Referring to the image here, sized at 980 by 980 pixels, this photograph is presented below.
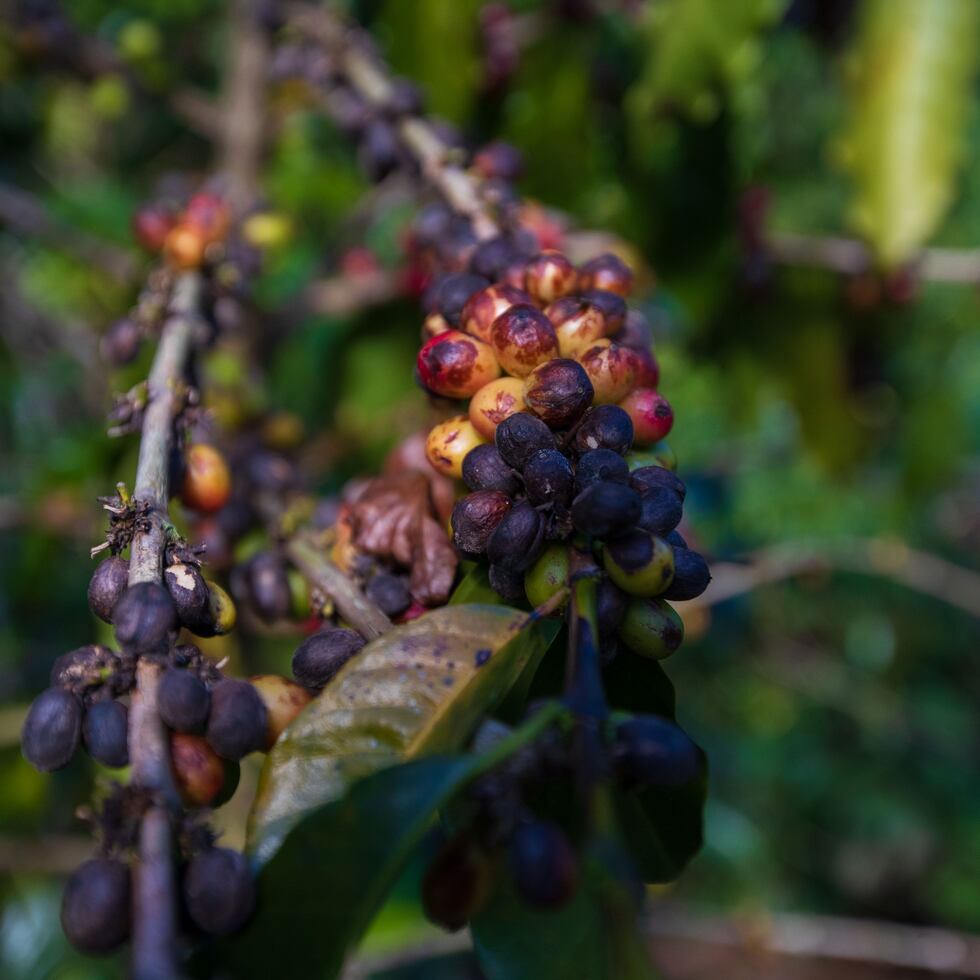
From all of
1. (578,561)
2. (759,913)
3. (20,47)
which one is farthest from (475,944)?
(759,913)

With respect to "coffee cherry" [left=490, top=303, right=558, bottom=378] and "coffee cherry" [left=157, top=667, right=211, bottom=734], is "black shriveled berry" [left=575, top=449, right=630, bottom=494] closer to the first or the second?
"coffee cherry" [left=490, top=303, right=558, bottom=378]

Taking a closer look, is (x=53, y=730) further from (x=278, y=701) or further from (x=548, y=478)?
(x=548, y=478)

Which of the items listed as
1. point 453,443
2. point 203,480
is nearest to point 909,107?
point 453,443

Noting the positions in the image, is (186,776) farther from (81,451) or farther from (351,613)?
(81,451)

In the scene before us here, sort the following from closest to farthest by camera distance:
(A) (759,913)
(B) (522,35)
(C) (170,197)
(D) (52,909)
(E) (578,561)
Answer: (E) (578,561), (C) (170,197), (B) (522,35), (A) (759,913), (D) (52,909)

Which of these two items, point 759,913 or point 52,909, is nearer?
point 759,913

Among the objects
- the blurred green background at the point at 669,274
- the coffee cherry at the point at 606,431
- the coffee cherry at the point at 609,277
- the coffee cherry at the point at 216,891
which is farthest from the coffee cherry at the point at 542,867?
the blurred green background at the point at 669,274

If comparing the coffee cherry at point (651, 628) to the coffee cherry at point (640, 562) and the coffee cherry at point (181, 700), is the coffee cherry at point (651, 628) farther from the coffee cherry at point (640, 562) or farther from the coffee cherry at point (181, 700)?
the coffee cherry at point (181, 700)
